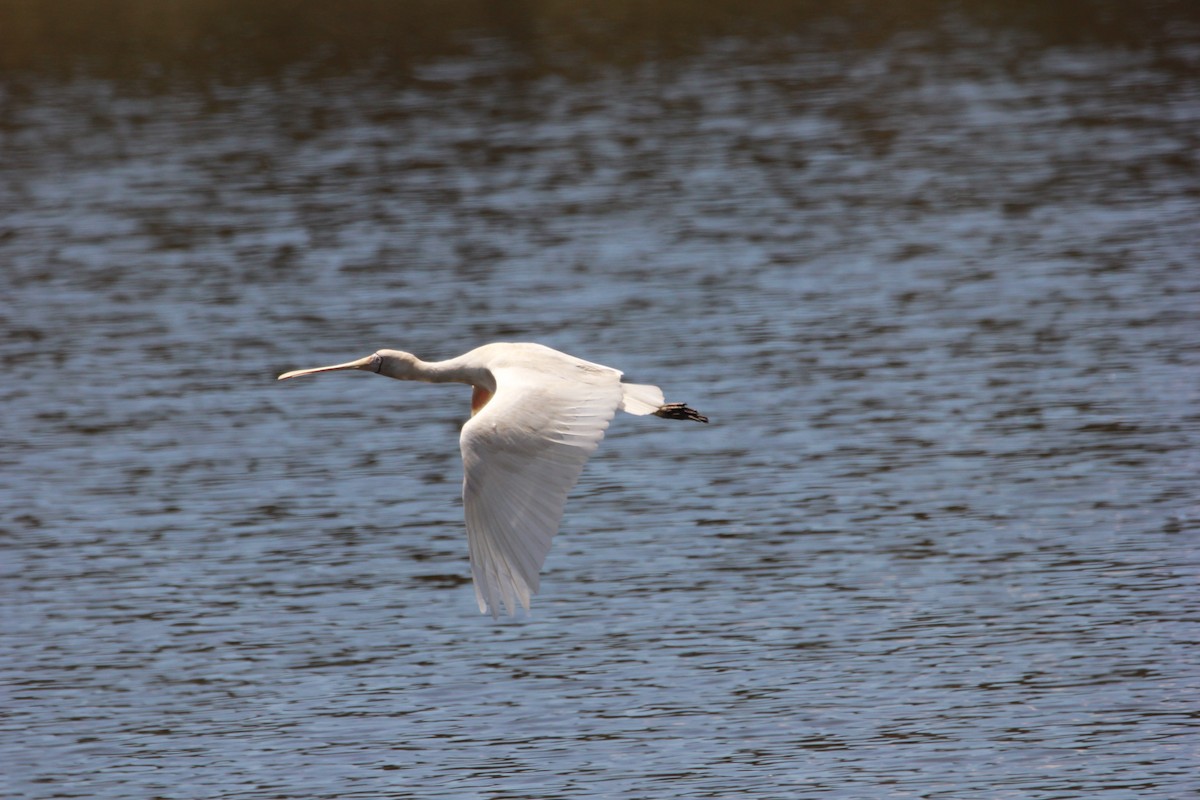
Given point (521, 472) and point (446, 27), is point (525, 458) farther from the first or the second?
point (446, 27)

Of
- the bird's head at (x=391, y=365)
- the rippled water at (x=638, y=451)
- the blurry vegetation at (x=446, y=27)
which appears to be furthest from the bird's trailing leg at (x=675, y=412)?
the blurry vegetation at (x=446, y=27)

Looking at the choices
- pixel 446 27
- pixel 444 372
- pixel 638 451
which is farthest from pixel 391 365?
pixel 446 27

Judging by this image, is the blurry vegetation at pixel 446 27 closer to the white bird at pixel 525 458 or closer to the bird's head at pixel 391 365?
the bird's head at pixel 391 365

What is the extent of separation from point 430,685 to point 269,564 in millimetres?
2990

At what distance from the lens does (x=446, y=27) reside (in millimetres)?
42750

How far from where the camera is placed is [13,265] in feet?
92.4

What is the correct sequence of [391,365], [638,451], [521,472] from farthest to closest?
[638,451] < [391,365] < [521,472]

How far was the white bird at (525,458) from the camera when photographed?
984cm

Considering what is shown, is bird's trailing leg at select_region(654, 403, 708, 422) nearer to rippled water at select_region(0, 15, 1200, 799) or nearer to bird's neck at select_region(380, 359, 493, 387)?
bird's neck at select_region(380, 359, 493, 387)

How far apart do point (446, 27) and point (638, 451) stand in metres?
24.7

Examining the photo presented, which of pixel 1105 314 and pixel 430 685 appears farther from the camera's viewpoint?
pixel 1105 314

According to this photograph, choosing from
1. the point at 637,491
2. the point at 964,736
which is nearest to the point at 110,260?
the point at 637,491

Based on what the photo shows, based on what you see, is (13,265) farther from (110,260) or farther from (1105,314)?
(1105,314)

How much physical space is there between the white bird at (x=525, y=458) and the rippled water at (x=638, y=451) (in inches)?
92.0
